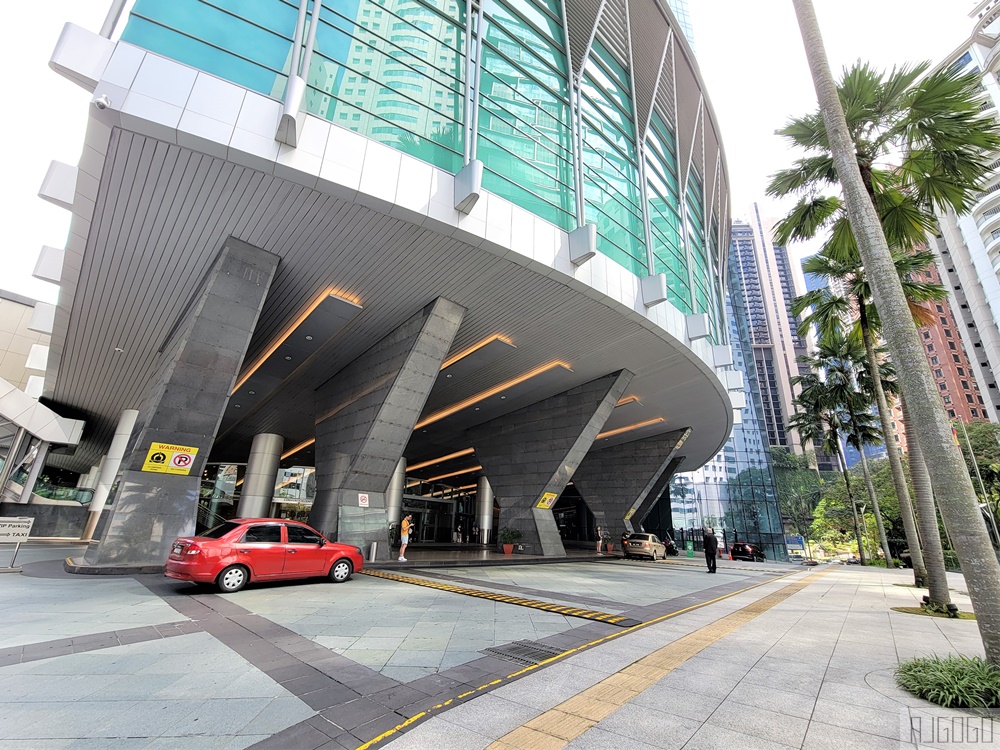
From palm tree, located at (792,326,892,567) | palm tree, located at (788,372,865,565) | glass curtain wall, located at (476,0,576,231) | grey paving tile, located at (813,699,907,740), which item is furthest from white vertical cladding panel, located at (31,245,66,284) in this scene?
palm tree, located at (788,372,865,565)

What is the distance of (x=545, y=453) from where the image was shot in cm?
2406

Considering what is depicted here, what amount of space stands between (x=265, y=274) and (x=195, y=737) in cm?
1203

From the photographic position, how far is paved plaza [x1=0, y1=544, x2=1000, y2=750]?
333 cm

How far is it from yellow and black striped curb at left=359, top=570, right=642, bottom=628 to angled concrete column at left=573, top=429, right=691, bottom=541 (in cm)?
2468

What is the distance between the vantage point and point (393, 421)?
15820 millimetres

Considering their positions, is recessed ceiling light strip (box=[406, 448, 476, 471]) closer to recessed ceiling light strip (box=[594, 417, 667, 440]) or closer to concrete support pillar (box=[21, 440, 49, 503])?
recessed ceiling light strip (box=[594, 417, 667, 440])

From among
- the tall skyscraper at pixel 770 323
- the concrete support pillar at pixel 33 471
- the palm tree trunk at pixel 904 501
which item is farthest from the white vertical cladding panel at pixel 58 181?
the tall skyscraper at pixel 770 323

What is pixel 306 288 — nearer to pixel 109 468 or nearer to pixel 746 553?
pixel 109 468

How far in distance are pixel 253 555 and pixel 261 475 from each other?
2600cm

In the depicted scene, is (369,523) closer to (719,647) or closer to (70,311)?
(719,647)

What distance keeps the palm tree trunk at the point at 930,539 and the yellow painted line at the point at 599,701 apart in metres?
6.48

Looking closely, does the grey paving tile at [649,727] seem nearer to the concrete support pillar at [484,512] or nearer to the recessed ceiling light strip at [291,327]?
the recessed ceiling light strip at [291,327]

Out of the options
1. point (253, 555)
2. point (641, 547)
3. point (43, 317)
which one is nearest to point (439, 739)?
point (253, 555)

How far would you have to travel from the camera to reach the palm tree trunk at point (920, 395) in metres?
4.80
